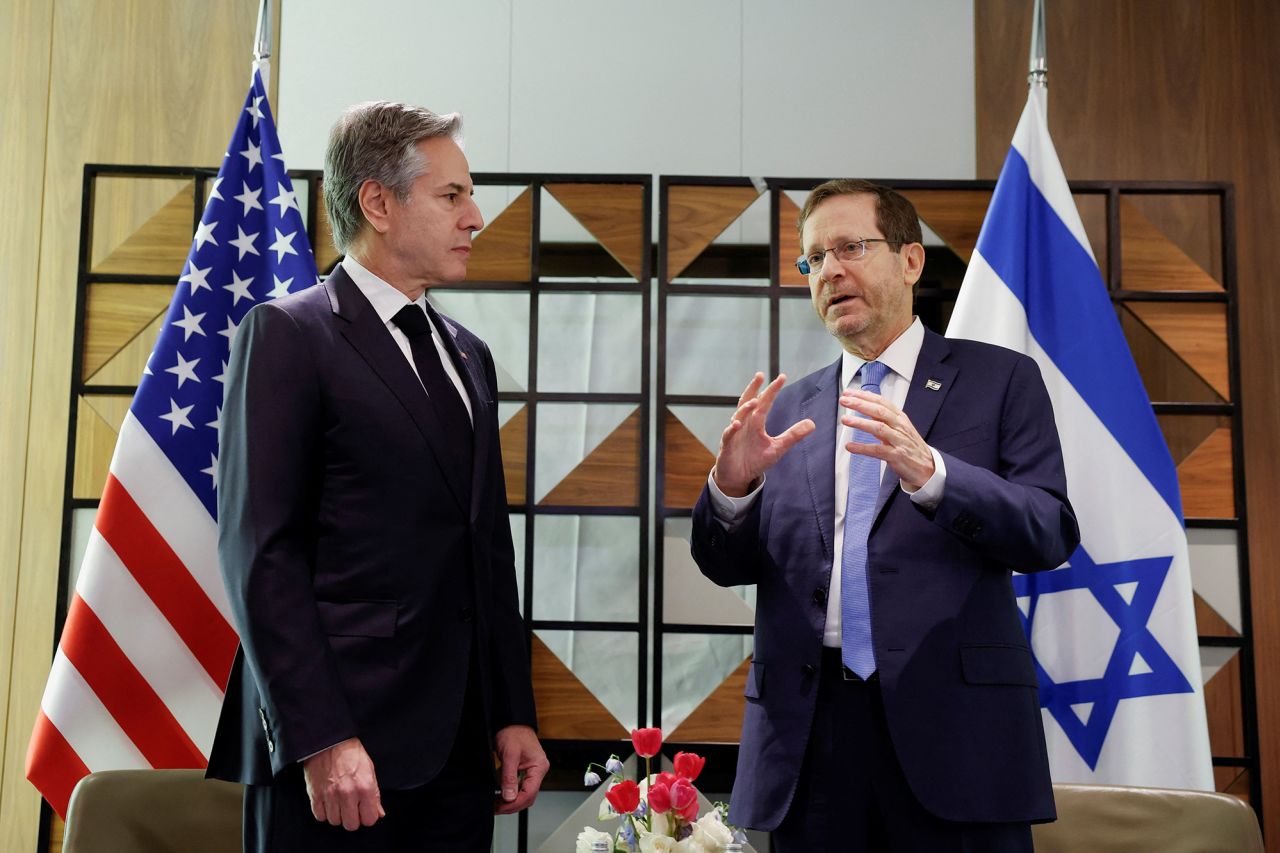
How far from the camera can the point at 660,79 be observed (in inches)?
149

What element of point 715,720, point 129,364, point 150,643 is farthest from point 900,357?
point 129,364

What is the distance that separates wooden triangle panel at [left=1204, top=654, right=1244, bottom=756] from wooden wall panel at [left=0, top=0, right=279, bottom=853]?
350 cm

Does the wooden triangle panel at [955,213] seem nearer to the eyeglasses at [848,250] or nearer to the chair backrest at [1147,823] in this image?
the eyeglasses at [848,250]

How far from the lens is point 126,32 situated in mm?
3756

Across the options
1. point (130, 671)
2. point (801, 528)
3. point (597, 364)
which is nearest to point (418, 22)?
point (597, 364)

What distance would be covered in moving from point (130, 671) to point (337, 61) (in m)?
2.05

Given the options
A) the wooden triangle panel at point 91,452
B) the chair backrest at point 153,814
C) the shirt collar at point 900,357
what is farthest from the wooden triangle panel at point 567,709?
the shirt collar at point 900,357

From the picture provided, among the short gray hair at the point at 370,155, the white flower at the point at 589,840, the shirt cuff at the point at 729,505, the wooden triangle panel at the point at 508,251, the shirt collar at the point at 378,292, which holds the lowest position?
the white flower at the point at 589,840

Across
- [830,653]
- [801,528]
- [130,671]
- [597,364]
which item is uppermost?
[597,364]

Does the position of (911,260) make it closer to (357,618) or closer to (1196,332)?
(357,618)

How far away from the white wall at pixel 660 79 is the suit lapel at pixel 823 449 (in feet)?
5.82

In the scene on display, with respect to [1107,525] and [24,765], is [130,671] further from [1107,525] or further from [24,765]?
[1107,525]

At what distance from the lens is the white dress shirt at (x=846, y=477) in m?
1.73

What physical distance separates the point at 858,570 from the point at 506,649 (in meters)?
0.59
